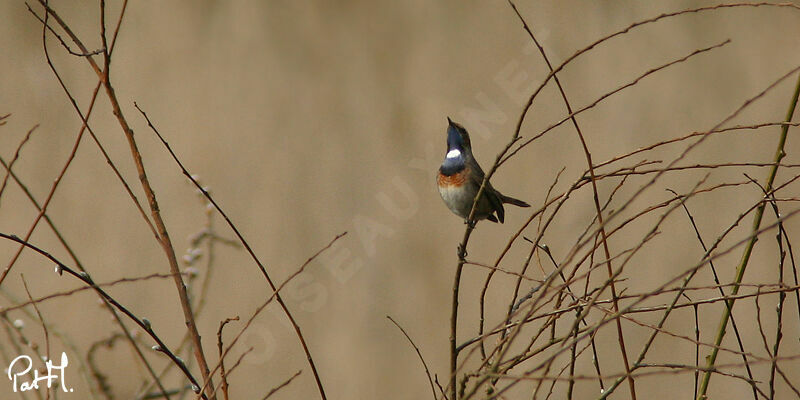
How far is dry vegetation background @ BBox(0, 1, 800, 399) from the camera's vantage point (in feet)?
15.0

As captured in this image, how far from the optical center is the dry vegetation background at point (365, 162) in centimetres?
457

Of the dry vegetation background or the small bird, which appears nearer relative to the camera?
the small bird

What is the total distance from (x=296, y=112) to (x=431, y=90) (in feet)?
2.39

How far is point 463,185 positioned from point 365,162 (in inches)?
58.5

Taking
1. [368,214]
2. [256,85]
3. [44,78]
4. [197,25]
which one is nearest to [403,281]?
[368,214]

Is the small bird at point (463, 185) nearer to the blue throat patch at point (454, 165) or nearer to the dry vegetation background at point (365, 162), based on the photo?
the blue throat patch at point (454, 165)

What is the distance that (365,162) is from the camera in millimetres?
4770

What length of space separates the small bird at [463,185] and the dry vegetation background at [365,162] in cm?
111

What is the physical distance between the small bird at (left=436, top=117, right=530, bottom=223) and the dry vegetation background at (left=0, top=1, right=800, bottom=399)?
1.11 metres
